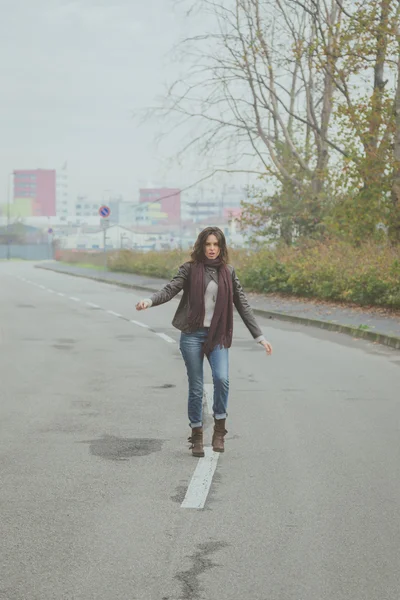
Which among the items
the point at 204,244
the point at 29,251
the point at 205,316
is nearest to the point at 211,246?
the point at 204,244

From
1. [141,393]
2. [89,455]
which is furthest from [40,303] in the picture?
[89,455]

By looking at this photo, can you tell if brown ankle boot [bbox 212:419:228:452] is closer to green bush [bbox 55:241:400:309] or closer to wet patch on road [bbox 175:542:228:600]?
wet patch on road [bbox 175:542:228:600]

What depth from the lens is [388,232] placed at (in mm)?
26391

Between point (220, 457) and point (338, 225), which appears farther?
point (338, 225)

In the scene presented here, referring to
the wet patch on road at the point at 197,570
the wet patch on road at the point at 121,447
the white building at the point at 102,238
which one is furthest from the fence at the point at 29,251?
the wet patch on road at the point at 197,570

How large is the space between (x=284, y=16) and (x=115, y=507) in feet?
97.8

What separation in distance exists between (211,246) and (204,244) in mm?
56

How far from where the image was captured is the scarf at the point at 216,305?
24.1ft

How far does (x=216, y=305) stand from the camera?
738 cm

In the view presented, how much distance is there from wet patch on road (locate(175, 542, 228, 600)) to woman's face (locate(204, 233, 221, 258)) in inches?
111

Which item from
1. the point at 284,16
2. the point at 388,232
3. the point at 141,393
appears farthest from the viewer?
the point at 284,16

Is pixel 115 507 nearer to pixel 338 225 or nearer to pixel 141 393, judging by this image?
pixel 141 393

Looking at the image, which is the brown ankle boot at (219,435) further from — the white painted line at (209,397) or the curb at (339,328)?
the curb at (339,328)

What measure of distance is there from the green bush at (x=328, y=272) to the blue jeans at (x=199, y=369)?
1273 centimetres
